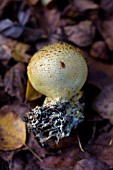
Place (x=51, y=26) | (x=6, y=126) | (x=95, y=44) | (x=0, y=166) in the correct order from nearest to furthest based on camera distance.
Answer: (x=0, y=166) → (x=6, y=126) → (x=95, y=44) → (x=51, y=26)

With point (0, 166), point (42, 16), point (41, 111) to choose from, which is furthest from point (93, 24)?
point (0, 166)

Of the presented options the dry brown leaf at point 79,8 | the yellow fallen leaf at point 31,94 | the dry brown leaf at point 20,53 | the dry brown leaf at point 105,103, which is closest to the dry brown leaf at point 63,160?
the dry brown leaf at point 105,103

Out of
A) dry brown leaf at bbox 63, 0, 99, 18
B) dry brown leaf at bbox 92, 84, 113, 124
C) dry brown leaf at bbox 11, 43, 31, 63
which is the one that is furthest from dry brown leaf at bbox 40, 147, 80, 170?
dry brown leaf at bbox 63, 0, 99, 18

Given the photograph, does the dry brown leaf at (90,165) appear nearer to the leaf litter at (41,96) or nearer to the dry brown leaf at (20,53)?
the leaf litter at (41,96)

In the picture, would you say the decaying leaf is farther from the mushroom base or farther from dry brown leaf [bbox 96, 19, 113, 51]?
dry brown leaf [bbox 96, 19, 113, 51]

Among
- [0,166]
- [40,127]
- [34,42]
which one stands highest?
[34,42]

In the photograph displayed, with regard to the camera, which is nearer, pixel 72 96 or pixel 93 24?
pixel 72 96

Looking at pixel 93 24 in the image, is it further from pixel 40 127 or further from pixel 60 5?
pixel 40 127

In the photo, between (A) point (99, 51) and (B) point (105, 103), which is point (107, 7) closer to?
(A) point (99, 51)
